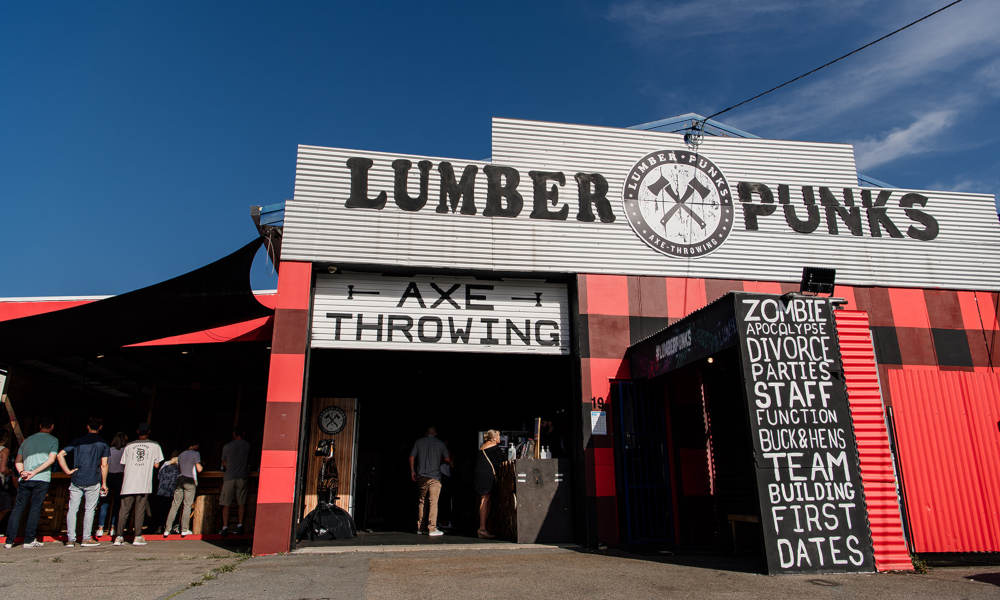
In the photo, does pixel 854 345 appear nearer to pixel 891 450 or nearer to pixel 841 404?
pixel 841 404

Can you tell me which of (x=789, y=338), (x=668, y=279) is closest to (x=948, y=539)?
(x=789, y=338)

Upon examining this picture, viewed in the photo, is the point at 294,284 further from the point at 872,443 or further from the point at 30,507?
the point at 872,443

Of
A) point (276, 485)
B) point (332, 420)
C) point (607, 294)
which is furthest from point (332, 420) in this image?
point (607, 294)

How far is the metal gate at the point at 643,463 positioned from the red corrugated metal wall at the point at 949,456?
3.34 meters

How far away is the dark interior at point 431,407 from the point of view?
1306 cm

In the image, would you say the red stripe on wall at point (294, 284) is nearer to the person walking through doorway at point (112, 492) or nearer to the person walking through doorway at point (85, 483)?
the person walking through doorway at point (85, 483)

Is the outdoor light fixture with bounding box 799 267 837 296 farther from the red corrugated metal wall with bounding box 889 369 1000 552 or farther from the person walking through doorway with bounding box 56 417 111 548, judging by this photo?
the person walking through doorway with bounding box 56 417 111 548

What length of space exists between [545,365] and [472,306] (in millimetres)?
3511

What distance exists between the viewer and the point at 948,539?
7.16m

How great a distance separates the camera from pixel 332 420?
11.8m

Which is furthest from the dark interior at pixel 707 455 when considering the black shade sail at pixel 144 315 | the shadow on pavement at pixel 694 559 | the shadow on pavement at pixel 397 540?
the black shade sail at pixel 144 315

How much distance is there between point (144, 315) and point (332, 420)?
3668 millimetres

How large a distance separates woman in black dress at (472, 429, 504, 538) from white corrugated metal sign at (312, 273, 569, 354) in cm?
181

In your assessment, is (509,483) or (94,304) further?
(509,483)
